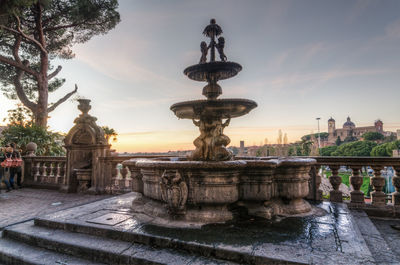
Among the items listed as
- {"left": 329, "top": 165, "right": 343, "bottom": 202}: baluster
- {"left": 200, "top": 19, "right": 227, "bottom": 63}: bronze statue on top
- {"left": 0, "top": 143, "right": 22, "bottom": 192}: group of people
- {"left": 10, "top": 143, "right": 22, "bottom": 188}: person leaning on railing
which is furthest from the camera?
{"left": 10, "top": 143, "right": 22, "bottom": 188}: person leaning on railing

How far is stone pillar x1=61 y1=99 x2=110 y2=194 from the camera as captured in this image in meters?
7.15

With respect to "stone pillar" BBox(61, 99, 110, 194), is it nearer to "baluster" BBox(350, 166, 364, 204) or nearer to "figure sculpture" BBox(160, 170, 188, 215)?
"figure sculpture" BBox(160, 170, 188, 215)

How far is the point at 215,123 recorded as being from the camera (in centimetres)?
387

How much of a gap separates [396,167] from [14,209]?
7.94 m

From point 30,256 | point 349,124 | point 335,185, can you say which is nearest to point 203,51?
point 335,185

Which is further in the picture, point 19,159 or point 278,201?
point 19,159

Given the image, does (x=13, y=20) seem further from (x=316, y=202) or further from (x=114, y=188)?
(x=316, y=202)

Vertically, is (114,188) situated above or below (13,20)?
below

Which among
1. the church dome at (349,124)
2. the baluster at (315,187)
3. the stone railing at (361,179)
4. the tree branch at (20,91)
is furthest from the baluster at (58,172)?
the church dome at (349,124)

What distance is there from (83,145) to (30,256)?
5.20 meters

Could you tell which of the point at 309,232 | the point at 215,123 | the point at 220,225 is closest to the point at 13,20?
the point at 215,123

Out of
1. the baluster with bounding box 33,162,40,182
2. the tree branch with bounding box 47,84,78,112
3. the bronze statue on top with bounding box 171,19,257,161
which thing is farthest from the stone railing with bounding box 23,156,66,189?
the tree branch with bounding box 47,84,78,112

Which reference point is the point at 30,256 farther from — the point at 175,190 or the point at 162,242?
the point at 175,190

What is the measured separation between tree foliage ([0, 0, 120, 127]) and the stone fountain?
14.8 meters
